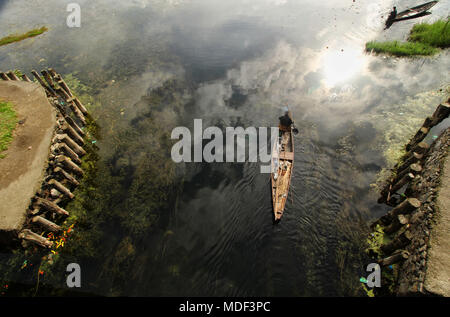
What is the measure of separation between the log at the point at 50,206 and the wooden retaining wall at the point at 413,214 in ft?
48.7

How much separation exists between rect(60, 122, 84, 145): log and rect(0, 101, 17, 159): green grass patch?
2.65m

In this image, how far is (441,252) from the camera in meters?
7.03

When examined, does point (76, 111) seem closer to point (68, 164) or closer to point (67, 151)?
point (67, 151)

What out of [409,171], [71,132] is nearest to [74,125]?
[71,132]

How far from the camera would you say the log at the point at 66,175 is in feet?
36.2

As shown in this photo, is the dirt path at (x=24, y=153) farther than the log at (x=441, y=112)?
No

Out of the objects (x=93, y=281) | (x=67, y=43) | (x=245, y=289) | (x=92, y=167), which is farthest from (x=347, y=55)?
(x=67, y=43)

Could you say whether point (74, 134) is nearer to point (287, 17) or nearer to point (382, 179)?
point (382, 179)

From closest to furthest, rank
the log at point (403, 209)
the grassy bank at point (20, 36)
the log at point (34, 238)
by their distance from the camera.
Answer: the log at point (403, 209) → the log at point (34, 238) → the grassy bank at point (20, 36)

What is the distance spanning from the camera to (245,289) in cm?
887

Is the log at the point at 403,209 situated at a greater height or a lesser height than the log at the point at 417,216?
greater

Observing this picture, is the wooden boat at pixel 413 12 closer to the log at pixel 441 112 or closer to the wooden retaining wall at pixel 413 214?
the log at pixel 441 112

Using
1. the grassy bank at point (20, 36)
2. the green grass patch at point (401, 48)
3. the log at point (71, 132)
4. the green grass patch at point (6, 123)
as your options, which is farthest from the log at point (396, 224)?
the grassy bank at point (20, 36)

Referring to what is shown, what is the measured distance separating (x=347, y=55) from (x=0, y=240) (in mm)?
28249
